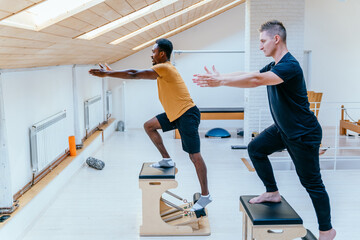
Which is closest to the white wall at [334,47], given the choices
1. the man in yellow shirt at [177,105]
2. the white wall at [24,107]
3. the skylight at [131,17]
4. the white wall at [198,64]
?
the white wall at [198,64]

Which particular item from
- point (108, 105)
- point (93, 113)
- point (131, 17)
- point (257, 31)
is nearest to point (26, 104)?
point (131, 17)

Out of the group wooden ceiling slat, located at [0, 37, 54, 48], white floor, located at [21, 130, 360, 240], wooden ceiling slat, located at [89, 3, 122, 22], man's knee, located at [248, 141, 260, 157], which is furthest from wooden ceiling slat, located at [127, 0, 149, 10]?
white floor, located at [21, 130, 360, 240]

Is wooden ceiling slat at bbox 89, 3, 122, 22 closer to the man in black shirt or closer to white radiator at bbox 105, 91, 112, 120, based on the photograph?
the man in black shirt

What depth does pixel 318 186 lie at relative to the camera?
2.17m

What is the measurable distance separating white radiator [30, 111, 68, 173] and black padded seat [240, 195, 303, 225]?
241 centimetres

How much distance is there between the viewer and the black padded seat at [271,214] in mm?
2162

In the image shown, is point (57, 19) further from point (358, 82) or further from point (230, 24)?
point (358, 82)

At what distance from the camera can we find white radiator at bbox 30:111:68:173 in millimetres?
3893

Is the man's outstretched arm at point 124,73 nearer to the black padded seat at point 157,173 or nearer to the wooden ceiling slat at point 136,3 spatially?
the wooden ceiling slat at point 136,3

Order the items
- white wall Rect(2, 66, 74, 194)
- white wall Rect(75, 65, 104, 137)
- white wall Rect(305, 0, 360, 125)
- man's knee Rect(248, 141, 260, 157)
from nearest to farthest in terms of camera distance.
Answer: man's knee Rect(248, 141, 260, 157) → white wall Rect(2, 66, 74, 194) → white wall Rect(75, 65, 104, 137) → white wall Rect(305, 0, 360, 125)

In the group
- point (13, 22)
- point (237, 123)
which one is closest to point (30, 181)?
point (13, 22)

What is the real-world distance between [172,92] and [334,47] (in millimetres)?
6622

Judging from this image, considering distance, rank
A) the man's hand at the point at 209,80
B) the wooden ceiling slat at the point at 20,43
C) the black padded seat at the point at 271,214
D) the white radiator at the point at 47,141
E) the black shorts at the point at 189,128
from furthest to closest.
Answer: the white radiator at the point at 47,141 → the black shorts at the point at 189,128 → the wooden ceiling slat at the point at 20,43 → the black padded seat at the point at 271,214 → the man's hand at the point at 209,80

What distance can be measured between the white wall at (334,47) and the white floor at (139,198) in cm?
361
